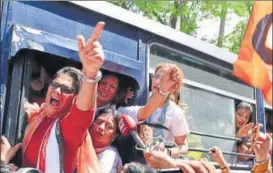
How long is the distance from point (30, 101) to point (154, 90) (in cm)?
89

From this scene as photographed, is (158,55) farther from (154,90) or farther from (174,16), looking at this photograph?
(174,16)

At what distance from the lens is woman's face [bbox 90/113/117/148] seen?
11.7ft

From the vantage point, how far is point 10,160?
3.10m

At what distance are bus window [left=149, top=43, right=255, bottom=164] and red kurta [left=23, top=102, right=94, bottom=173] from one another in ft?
3.48

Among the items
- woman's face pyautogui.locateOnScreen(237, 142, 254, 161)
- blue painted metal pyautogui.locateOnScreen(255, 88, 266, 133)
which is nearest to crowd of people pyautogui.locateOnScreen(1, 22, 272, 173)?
woman's face pyautogui.locateOnScreen(237, 142, 254, 161)

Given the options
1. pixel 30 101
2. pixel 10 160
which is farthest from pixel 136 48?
pixel 10 160

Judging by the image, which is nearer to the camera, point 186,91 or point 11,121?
point 11,121

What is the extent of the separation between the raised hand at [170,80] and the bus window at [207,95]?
0.28 m

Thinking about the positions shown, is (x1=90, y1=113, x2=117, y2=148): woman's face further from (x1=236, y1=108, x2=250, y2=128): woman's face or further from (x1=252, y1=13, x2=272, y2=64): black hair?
(x1=236, y1=108, x2=250, y2=128): woman's face

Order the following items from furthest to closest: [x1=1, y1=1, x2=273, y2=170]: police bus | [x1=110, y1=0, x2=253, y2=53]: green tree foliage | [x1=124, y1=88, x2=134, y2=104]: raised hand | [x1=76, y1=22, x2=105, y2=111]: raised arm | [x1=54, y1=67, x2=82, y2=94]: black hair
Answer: [x1=110, y1=0, x2=253, y2=53]: green tree foliage → [x1=124, y1=88, x2=134, y2=104]: raised hand → [x1=54, y1=67, x2=82, y2=94]: black hair → [x1=1, y1=1, x2=273, y2=170]: police bus → [x1=76, y1=22, x2=105, y2=111]: raised arm

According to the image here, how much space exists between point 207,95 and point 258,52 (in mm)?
2012

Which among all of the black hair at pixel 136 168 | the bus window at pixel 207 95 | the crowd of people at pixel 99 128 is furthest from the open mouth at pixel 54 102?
the bus window at pixel 207 95

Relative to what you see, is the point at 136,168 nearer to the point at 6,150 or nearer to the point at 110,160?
the point at 110,160

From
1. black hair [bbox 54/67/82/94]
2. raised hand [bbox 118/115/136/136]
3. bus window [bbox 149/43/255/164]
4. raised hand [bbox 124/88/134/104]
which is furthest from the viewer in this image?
bus window [bbox 149/43/255/164]
